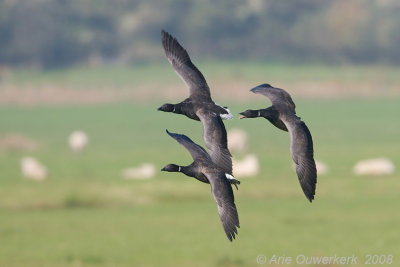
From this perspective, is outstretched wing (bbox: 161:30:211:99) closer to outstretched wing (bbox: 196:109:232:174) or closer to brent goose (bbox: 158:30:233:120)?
brent goose (bbox: 158:30:233:120)

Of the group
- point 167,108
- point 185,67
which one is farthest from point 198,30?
point 167,108

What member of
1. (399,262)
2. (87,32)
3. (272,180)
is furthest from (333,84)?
(399,262)

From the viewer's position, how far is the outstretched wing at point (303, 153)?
236 inches

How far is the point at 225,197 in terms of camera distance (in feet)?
19.6

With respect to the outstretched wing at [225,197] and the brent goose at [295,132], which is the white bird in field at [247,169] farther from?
the outstretched wing at [225,197]

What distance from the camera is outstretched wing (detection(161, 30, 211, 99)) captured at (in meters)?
6.40

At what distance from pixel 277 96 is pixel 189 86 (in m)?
→ 0.59

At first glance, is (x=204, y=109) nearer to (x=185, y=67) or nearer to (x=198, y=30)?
(x=185, y=67)

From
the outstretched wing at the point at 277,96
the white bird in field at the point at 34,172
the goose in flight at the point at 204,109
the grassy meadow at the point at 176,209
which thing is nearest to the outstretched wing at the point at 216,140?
the goose in flight at the point at 204,109

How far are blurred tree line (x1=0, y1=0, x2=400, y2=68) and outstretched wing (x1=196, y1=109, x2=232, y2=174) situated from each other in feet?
394

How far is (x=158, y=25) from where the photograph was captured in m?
135

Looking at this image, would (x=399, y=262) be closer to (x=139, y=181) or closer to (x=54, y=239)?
(x=54, y=239)

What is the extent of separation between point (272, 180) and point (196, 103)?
59.9 m

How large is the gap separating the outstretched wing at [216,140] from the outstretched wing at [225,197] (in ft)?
0.26
